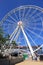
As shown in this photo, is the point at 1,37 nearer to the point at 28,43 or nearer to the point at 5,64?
the point at 5,64

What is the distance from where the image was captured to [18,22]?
48469 mm

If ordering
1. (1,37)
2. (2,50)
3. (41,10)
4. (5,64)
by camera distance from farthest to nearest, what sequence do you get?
(41,10)
(1,37)
(2,50)
(5,64)

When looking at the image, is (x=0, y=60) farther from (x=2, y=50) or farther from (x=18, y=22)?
(x=18, y=22)

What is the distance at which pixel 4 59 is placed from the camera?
30281 mm

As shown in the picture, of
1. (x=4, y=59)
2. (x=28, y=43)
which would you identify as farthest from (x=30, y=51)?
(x=4, y=59)

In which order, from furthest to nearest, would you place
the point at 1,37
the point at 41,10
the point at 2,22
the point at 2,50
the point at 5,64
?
1. the point at 2,22
2. the point at 41,10
3. the point at 1,37
4. the point at 2,50
5. the point at 5,64

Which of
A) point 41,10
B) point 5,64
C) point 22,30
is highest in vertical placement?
point 41,10

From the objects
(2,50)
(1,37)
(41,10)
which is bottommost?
(2,50)

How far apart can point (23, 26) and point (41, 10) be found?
5253mm

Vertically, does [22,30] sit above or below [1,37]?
above

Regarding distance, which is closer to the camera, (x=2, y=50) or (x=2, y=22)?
(x=2, y=50)

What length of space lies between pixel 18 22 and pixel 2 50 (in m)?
17.6

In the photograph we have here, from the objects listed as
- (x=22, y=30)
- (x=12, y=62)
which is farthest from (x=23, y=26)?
(x=12, y=62)

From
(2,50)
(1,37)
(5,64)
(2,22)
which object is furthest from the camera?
(2,22)
